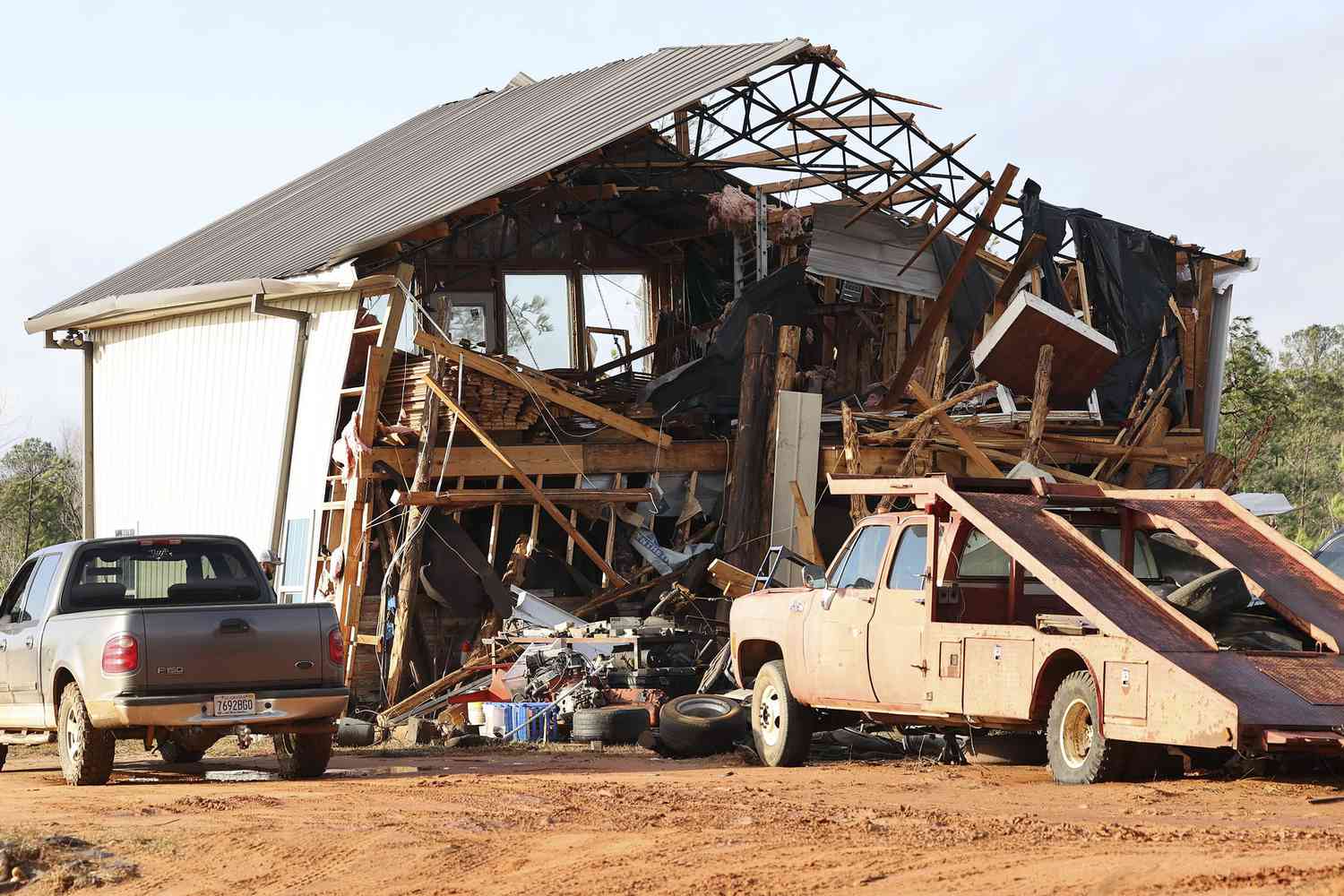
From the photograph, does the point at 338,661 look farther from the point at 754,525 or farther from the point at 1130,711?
the point at 754,525

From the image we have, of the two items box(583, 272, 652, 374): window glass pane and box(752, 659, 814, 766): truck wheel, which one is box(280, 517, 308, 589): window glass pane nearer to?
box(583, 272, 652, 374): window glass pane

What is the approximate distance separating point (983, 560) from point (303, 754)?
17.0ft

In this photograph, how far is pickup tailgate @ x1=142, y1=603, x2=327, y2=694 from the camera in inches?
474

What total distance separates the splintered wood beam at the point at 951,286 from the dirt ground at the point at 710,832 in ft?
39.8

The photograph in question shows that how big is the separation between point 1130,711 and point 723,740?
4.91 m

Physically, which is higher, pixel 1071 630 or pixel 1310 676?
pixel 1071 630

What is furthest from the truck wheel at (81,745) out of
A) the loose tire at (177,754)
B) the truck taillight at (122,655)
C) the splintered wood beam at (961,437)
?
the splintered wood beam at (961,437)

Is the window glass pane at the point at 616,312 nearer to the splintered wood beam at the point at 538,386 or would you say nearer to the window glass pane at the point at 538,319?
the window glass pane at the point at 538,319

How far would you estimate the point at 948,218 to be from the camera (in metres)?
23.5

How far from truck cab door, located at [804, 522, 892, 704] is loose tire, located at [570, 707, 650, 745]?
128 inches

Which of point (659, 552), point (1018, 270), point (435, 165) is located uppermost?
point (435, 165)

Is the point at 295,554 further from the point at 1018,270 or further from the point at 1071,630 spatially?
the point at 1071,630

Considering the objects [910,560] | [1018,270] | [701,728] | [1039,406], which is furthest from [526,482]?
[910,560]

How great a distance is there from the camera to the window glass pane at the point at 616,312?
Result: 27.1m
